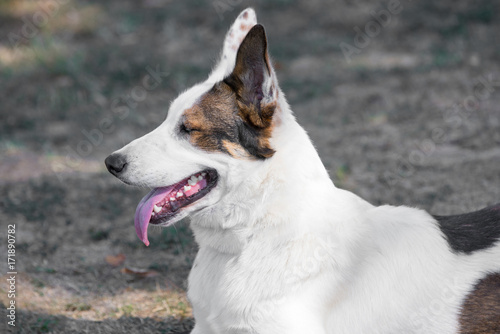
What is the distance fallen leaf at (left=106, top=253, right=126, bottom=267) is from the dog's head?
5.21 ft

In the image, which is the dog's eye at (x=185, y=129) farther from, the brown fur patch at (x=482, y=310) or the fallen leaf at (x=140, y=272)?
the fallen leaf at (x=140, y=272)

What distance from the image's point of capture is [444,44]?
859cm

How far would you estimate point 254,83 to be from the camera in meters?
2.76

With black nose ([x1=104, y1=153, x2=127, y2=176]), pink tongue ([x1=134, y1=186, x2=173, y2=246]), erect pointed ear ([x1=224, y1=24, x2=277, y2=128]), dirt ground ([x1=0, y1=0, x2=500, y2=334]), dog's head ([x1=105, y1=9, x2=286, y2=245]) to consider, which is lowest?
dirt ground ([x1=0, y1=0, x2=500, y2=334])

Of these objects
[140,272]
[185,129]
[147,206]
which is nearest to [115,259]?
[140,272]

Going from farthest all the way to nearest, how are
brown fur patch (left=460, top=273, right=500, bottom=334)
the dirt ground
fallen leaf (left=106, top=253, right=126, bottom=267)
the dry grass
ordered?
fallen leaf (left=106, top=253, right=126, bottom=267) → the dirt ground → the dry grass → brown fur patch (left=460, top=273, right=500, bottom=334)

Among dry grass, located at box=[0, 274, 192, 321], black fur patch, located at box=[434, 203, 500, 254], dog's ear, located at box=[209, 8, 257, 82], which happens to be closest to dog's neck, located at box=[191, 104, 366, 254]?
black fur patch, located at box=[434, 203, 500, 254]

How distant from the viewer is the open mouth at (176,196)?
9.16 ft

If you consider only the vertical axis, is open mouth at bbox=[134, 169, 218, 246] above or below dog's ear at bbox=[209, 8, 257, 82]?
below

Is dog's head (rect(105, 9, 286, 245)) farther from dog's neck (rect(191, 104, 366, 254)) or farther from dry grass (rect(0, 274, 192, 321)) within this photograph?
dry grass (rect(0, 274, 192, 321))

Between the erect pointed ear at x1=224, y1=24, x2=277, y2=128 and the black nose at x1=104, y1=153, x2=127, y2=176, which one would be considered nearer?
the erect pointed ear at x1=224, y1=24, x2=277, y2=128

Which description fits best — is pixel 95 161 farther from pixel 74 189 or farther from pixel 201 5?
pixel 201 5

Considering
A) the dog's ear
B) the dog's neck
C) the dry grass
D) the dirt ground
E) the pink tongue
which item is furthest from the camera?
the dirt ground

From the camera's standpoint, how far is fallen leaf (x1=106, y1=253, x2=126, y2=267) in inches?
172
